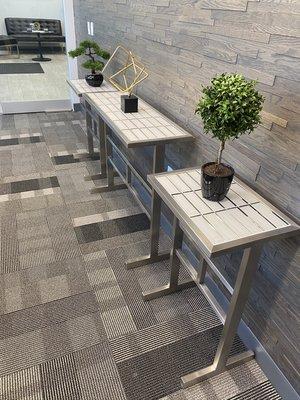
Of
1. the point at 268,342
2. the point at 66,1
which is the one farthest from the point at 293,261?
the point at 66,1

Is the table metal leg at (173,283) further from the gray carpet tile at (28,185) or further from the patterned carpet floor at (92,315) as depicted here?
the gray carpet tile at (28,185)

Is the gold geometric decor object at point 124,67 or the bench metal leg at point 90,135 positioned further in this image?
the bench metal leg at point 90,135

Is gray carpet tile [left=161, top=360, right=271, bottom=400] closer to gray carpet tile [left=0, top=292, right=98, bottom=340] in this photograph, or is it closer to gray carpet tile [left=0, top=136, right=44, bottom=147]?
gray carpet tile [left=0, top=292, right=98, bottom=340]

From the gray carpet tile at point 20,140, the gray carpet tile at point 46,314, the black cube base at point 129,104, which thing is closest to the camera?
the gray carpet tile at point 46,314

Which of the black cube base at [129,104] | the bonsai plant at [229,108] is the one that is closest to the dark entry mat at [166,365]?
the bonsai plant at [229,108]

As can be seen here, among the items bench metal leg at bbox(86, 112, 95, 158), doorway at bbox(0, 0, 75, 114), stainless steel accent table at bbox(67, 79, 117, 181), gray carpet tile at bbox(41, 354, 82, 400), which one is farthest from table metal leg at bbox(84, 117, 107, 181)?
doorway at bbox(0, 0, 75, 114)

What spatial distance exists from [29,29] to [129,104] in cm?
788

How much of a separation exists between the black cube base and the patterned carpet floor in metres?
0.85

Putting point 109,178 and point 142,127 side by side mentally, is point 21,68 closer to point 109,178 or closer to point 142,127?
point 109,178

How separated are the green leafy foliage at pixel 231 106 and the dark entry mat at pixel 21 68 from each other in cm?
646

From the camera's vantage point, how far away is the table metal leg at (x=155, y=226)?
1.72 meters

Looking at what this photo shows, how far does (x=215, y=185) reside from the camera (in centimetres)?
113

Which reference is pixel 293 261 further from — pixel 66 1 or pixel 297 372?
pixel 66 1

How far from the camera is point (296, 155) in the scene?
107cm
